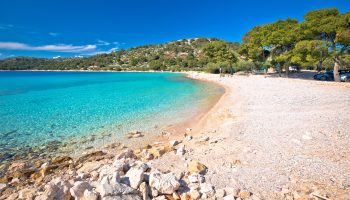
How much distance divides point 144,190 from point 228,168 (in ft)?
8.04

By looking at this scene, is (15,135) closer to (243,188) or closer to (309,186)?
(243,188)

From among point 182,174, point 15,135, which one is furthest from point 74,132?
point 182,174

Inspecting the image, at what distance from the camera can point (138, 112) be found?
1552cm

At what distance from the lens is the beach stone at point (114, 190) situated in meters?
4.02

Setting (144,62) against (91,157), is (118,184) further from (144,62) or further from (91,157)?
(144,62)

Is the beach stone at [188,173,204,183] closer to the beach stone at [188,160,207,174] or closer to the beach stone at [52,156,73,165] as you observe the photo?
the beach stone at [188,160,207,174]

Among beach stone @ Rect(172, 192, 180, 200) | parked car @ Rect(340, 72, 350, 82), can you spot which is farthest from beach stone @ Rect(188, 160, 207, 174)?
parked car @ Rect(340, 72, 350, 82)

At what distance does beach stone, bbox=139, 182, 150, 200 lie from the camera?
167 inches

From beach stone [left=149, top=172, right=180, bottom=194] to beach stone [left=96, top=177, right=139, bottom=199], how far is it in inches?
16.3

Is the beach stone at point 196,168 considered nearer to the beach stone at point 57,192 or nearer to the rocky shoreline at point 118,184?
the rocky shoreline at point 118,184

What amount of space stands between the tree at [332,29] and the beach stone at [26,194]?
29.0 meters

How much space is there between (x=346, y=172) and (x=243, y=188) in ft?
8.85

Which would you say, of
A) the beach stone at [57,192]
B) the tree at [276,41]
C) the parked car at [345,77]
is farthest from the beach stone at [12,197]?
the parked car at [345,77]

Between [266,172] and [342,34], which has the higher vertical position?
[342,34]
